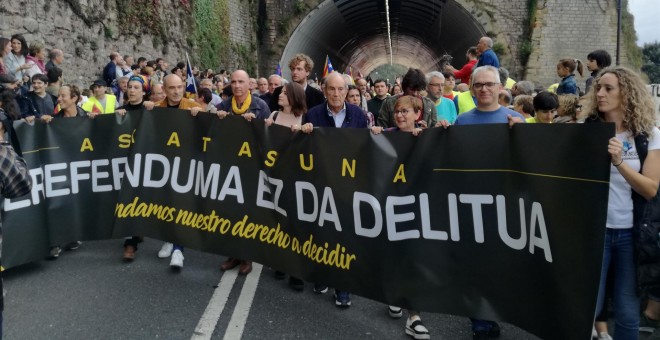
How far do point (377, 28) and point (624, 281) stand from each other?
105 feet

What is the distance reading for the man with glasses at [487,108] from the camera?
156 inches

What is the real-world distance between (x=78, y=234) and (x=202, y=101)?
3811mm

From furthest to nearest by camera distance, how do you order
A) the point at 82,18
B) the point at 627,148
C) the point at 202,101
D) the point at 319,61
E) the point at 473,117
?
the point at 319,61 < the point at 82,18 < the point at 202,101 < the point at 473,117 < the point at 627,148

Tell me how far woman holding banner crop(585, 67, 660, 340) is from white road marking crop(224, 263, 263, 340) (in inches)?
99.2

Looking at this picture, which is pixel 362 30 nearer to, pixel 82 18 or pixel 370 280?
pixel 82 18

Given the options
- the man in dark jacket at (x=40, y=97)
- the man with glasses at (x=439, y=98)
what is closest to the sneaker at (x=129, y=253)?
the man in dark jacket at (x=40, y=97)

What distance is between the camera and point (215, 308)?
14.9 ft

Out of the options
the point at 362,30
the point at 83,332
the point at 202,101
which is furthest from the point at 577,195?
the point at 362,30

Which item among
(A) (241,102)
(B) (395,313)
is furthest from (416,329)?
(A) (241,102)

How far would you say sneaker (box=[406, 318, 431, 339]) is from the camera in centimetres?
402

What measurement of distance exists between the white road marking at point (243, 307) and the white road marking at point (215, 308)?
12 centimetres

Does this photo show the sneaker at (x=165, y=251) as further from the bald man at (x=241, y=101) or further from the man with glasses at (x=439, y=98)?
the man with glasses at (x=439, y=98)

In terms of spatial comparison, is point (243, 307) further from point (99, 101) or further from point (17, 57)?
point (17, 57)

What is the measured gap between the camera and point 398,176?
13.2 feet
